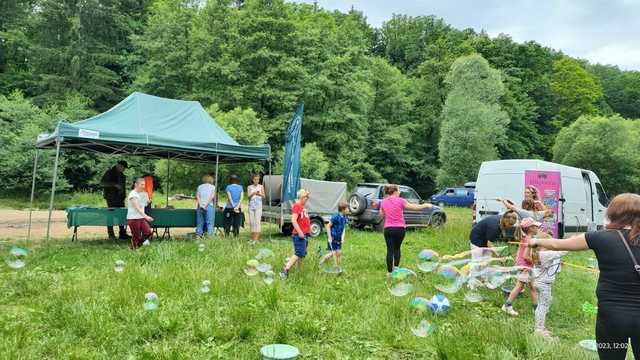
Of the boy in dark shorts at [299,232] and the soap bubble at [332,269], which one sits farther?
the soap bubble at [332,269]

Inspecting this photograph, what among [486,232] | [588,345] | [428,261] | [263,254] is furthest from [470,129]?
[588,345]

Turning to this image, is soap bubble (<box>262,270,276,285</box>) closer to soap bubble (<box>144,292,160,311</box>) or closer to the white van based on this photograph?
soap bubble (<box>144,292,160,311</box>)

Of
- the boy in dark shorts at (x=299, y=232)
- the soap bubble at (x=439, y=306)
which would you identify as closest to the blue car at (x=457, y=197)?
the boy in dark shorts at (x=299, y=232)

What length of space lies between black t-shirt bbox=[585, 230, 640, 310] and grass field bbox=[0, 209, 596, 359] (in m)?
1.39

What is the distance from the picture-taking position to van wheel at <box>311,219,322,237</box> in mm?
13775

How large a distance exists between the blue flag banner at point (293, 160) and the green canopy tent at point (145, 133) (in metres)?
1.03

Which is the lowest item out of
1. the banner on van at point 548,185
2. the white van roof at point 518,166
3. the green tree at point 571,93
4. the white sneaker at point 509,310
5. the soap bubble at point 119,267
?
the white sneaker at point 509,310

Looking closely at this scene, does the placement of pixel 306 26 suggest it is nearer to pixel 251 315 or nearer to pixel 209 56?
pixel 209 56

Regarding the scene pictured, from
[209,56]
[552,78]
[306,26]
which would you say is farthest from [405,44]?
[209,56]

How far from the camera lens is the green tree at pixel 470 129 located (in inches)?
1465

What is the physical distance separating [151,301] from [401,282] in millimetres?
3929

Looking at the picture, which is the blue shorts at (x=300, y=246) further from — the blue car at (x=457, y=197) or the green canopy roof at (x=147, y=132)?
the blue car at (x=457, y=197)

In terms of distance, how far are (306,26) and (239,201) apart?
1084 inches

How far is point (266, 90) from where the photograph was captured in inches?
1227
